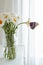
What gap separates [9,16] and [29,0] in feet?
1.39

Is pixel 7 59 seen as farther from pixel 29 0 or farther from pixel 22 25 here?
pixel 29 0

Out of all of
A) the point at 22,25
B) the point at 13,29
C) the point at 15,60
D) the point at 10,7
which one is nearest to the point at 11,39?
the point at 13,29

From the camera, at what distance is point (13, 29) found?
1.26 meters

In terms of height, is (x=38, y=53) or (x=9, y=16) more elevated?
(x=9, y=16)

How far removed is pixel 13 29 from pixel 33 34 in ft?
1.13

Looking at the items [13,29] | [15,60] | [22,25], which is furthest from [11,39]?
[22,25]

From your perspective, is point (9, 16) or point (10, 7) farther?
point (10, 7)

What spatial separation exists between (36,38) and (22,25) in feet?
0.70

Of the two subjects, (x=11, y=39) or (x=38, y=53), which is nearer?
(x=11, y=39)

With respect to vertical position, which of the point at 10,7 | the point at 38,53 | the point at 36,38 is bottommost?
the point at 38,53

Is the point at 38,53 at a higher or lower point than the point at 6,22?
lower

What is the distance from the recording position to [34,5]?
1.54m

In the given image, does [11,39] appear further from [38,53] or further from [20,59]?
[38,53]

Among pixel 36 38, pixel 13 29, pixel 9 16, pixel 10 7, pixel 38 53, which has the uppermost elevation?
pixel 10 7
